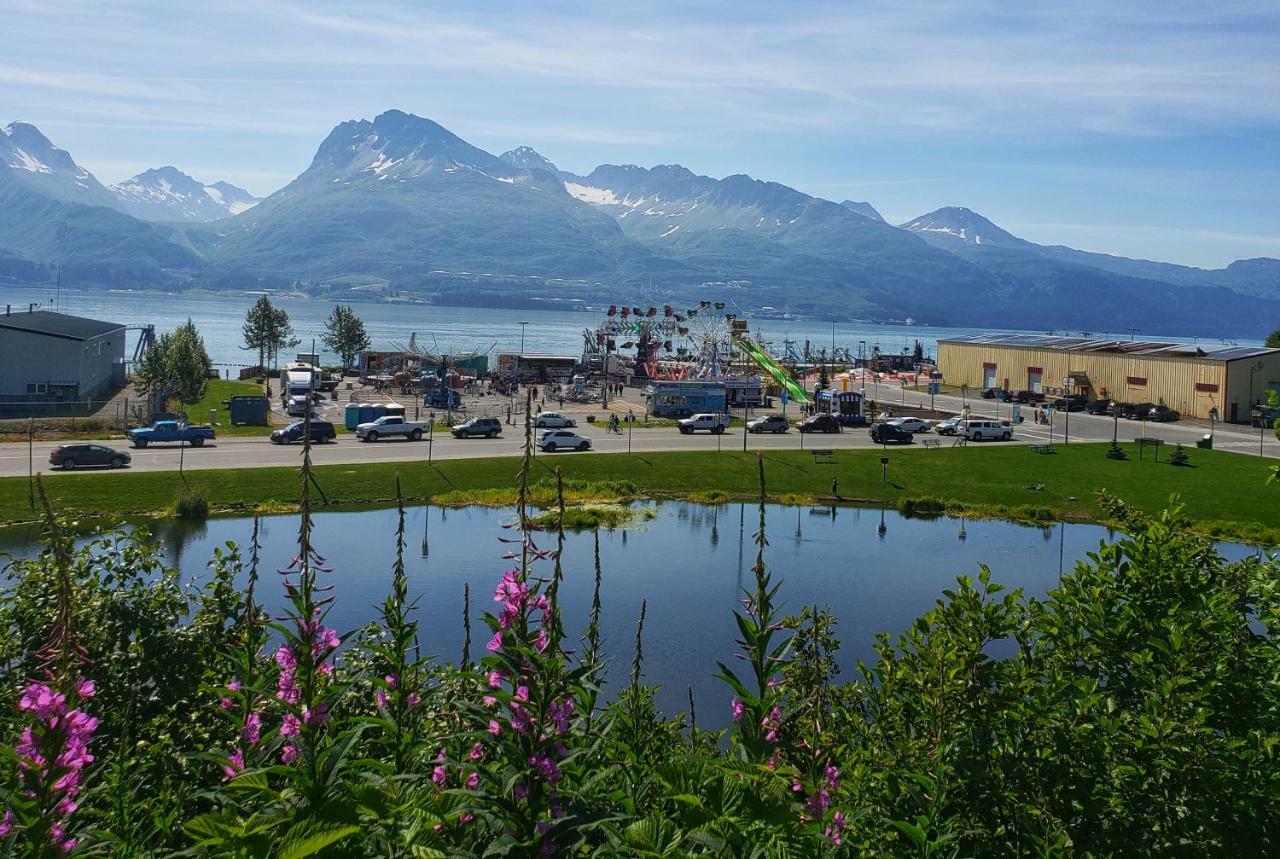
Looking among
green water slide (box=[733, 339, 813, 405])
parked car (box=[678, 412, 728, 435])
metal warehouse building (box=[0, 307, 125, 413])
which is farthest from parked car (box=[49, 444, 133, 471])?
green water slide (box=[733, 339, 813, 405])

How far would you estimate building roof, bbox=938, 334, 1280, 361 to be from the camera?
66.8 metres

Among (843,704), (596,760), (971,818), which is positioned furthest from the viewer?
(843,704)

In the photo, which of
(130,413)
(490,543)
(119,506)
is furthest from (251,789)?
(130,413)

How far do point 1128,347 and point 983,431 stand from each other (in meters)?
25.0

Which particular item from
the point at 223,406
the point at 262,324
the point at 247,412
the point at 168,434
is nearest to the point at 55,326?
the point at 223,406

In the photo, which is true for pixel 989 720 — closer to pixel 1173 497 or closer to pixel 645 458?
pixel 1173 497

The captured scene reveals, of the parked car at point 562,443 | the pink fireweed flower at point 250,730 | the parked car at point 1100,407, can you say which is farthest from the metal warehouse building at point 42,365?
the parked car at point 1100,407

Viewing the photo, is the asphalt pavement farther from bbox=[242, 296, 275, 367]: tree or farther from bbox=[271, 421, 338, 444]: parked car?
bbox=[242, 296, 275, 367]: tree

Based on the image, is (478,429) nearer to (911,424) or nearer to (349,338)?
(911,424)

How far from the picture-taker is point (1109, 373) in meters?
72.4

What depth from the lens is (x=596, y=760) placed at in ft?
18.4

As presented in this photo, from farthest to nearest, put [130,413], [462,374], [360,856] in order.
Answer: [462,374]
[130,413]
[360,856]

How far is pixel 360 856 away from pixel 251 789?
729 millimetres

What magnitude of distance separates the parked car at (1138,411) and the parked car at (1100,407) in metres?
1.81
